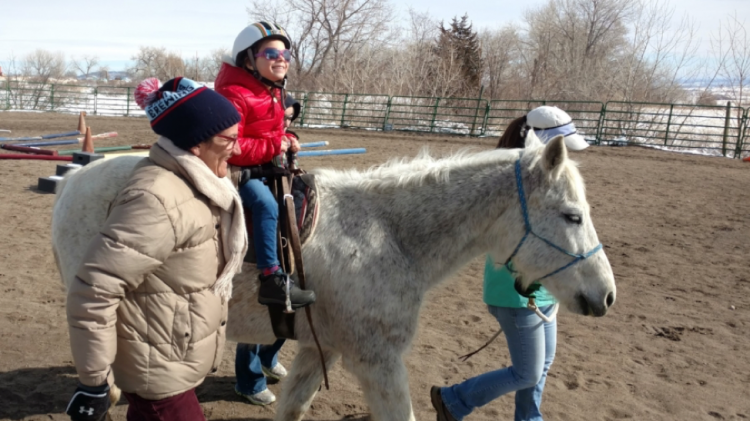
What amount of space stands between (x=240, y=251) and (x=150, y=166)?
458 mm

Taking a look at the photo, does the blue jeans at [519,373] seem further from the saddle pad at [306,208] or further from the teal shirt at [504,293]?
the saddle pad at [306,208]

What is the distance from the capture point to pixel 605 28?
36.8 meters

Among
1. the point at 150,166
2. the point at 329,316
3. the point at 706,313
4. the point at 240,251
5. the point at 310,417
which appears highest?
the point at 150,166

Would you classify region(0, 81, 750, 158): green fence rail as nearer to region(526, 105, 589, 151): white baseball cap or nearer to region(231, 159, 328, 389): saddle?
region(526, 105, 589, 151): white baseball cap

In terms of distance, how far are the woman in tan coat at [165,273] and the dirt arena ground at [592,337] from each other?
4.98 ft

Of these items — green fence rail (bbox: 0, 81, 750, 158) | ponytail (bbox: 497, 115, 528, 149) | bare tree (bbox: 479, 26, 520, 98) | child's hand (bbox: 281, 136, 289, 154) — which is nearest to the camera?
child's hand (bbox: 281, 136, 289, 154)

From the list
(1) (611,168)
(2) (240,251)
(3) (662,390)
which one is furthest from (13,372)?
(1) (611,168)

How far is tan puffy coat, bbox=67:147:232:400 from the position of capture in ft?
5.68

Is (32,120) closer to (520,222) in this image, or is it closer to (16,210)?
(16,210)

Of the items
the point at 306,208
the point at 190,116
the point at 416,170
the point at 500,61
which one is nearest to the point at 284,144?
the point at 306,208

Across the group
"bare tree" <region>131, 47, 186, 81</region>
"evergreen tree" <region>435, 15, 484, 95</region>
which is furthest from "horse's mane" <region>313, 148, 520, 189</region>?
"bare tree" <region>131, 47, 186, 81</region>

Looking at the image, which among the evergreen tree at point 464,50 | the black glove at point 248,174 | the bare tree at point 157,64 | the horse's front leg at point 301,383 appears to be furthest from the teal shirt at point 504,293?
the bare tree at point 157,64

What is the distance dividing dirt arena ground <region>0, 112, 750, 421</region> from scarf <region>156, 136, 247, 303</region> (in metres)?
1.40

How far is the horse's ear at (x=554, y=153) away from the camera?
8.63ft
